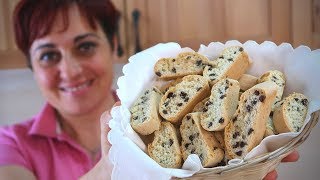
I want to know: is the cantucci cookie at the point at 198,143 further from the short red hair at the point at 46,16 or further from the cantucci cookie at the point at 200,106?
the short red hair at the point at 46,16

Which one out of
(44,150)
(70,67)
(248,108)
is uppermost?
(248,108)

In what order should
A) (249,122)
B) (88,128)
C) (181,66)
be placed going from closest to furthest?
(249,122) → (181,66) → (88,128)

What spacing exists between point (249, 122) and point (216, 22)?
29.2 inches

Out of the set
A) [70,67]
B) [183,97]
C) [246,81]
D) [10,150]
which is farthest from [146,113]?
[10,150]

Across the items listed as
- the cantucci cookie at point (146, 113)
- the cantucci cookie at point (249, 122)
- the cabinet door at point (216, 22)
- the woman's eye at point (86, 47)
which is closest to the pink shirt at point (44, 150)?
the woman's eye at point (86, 47)

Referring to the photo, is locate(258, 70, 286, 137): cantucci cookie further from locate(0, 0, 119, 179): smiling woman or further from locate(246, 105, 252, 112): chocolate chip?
locate(0, 0, 119, 179): smiling woman

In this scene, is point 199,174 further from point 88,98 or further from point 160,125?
point 88,98

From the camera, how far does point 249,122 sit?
581mm

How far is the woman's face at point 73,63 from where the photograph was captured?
4.15 feet

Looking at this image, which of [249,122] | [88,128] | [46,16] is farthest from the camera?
[88,128]

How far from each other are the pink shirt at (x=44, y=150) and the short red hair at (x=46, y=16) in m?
0.22

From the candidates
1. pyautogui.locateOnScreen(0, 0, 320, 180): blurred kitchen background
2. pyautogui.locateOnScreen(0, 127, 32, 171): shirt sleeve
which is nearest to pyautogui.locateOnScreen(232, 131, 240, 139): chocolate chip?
pyautogui.locateOnScreen(0, 0, 320, 180): blurred kitchen background

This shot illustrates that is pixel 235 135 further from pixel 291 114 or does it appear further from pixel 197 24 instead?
pixel 197 24

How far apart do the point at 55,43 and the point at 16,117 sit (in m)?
0.28
